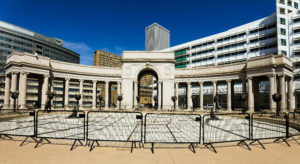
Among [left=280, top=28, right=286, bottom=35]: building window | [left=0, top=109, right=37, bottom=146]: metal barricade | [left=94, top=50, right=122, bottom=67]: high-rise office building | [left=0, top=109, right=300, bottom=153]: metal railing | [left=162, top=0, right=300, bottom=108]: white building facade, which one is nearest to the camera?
[left=0, top=109, right=300, bottom=153]: metal railing

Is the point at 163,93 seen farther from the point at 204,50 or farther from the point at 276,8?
the point at 276,8

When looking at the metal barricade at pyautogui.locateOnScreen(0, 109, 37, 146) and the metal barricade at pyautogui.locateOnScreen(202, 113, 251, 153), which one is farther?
the metal barricade at pyautogui.locateOnScreen(0, 109, 37, 146)

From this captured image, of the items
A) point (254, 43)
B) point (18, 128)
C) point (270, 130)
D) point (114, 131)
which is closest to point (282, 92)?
point (270, 130)

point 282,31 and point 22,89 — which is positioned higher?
point 282,31

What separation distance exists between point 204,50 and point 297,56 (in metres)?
27.1

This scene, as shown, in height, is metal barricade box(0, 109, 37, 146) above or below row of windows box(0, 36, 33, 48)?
below

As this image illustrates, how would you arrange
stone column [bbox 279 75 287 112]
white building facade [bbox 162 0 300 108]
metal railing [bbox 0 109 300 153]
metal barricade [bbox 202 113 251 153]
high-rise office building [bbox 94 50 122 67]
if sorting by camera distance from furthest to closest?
high-rise office building [bbox 94 50 122 67]
white building facade [bbox 162 0 300 108]
stone column [bbox 279 75 287 112]
metal barricade [bbox 202 113 251 153]
metal railing [bbox 0 109 300 153]

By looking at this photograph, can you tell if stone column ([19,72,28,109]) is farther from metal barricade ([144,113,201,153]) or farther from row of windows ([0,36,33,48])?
row of windows ([0,36,33,48])

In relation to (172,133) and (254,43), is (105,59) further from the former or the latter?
(172,133)

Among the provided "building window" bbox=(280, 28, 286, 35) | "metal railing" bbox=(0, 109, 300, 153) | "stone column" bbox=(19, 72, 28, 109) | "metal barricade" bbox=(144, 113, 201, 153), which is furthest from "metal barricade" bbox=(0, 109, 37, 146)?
"building window" bbox=(280, 28, 286, 35)

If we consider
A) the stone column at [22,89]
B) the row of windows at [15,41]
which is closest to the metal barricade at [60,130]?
the stone column at [22,89]

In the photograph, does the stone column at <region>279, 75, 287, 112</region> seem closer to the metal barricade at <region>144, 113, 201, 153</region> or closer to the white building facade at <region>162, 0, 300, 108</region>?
the white building facade at <region>162, 0, 300, 108</region>

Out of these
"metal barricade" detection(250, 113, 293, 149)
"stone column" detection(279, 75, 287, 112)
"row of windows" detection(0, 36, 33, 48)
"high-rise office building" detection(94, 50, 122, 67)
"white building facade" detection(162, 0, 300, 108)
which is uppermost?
"high-rise office building" detection(94, 50, 122, 67)

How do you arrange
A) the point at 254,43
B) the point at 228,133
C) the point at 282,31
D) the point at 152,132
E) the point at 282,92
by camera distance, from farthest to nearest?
the point at 254,43 → the point at 282,31 → the point at 282,92 → the point at 228,133 → the point at 152,132
